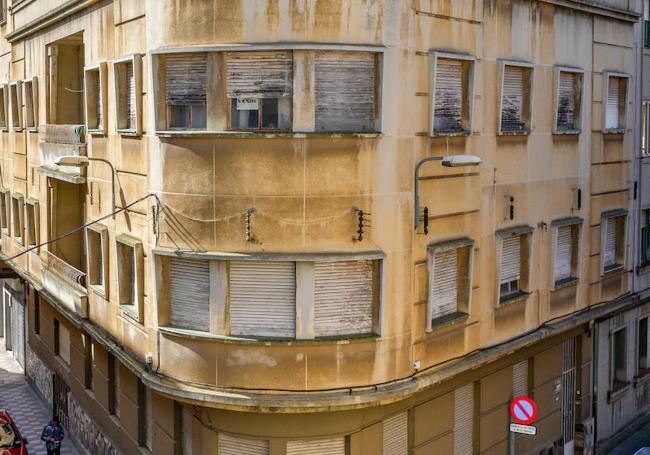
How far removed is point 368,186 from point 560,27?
796 cm

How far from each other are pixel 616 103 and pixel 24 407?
21.4m

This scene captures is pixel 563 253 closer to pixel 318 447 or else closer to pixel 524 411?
pixel 524 411

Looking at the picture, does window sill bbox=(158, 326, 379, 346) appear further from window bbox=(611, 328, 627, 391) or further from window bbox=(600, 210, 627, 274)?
window bbox=(611, 328, 627, 391)

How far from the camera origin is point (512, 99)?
19344mm

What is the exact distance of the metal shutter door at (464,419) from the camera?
19.1m

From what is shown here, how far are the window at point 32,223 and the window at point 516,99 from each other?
48.5 ft

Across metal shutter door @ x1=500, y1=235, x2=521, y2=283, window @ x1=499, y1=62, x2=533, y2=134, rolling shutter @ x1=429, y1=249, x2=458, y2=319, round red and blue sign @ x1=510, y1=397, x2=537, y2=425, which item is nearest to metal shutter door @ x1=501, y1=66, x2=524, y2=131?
window @ x1=499, y1=62, x2=533, y2=134

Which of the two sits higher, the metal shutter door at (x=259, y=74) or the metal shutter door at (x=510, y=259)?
the metal shutter door at (x=259, y=74)

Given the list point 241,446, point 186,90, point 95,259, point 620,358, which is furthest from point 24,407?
point 620,358

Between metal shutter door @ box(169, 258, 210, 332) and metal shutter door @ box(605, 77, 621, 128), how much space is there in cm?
1263

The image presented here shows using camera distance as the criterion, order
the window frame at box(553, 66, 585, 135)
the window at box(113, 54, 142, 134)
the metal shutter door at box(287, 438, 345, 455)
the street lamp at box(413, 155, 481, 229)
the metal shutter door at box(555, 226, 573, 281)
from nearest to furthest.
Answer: the street lamp at box(413, 155, 481, 229), the metal shutter door at box(287, 438, 345, 455), the window at box(113, 54, 142, 134), the window frame at box(553, 66, 585, 135), the metal shutter door at box(555, 226, 573, 281)

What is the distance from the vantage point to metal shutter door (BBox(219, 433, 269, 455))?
631 inches

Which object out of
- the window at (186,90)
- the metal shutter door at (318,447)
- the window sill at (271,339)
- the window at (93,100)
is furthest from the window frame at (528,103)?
the window at (93,100)

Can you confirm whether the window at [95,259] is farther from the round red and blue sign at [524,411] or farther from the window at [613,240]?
Answer: the window at [613,240]
